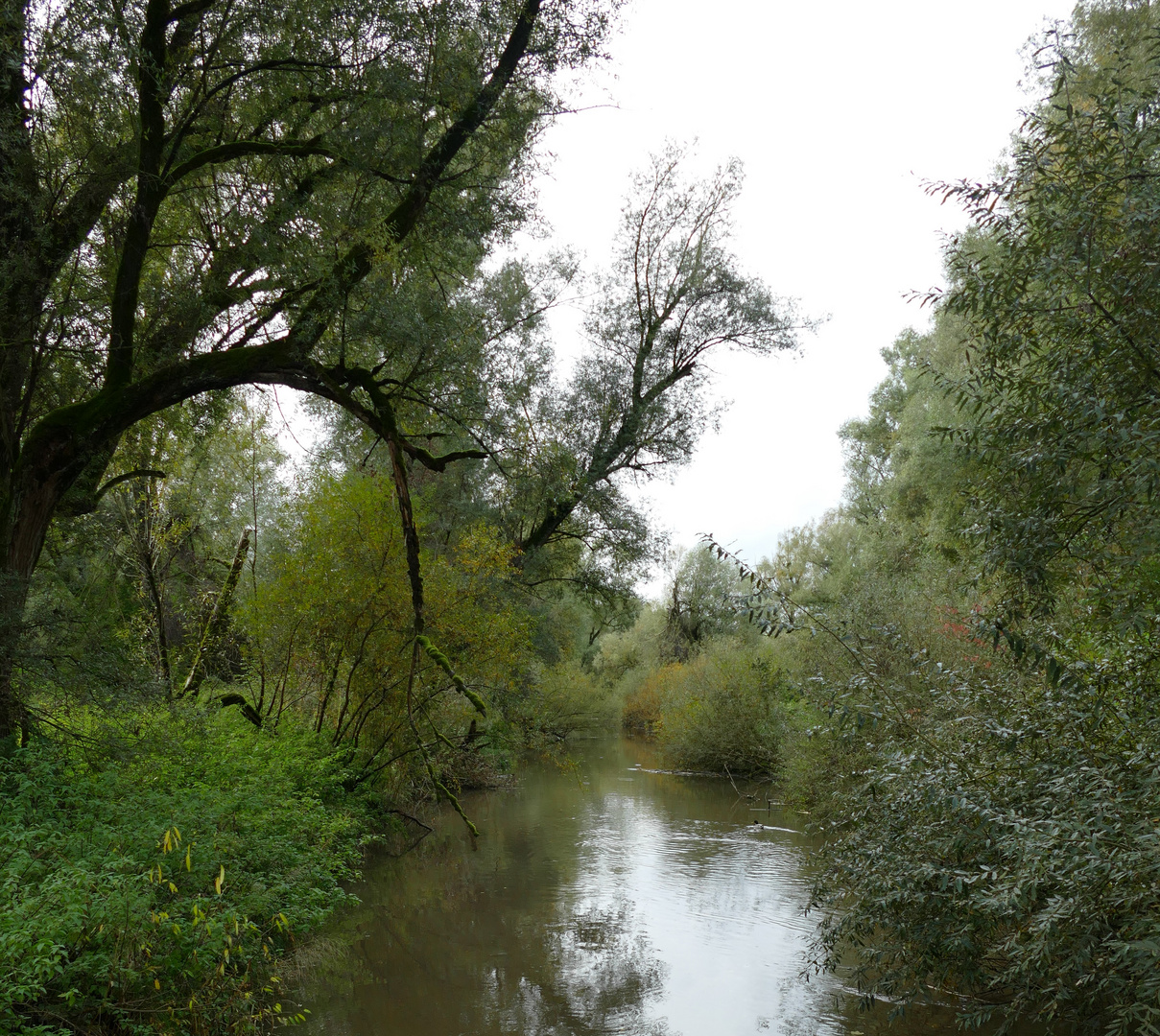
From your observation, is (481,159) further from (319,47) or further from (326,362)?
(326,362)

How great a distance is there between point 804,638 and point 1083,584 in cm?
893

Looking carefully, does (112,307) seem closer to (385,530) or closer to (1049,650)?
(385,530)

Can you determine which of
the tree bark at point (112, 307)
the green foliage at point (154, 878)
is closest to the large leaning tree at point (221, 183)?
the tree bark at point (112, 307)

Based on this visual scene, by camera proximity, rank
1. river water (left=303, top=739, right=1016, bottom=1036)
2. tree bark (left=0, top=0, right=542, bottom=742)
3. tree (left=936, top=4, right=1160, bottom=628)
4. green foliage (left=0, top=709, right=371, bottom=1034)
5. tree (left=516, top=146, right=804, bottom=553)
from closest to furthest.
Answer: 1. green foliage (left=0, top=709, right=371, bottom=1034)
2. tree (left=936, top=4, right=1160, bottom=628)
3. tree bark (left=0, top=0, right=542, bottom=742)
4. river water (left=303, top=739, right=1016, bottom=1036)
5. tree (left=516, top=146, right=804, bottom=553)

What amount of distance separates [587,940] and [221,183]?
8.99m

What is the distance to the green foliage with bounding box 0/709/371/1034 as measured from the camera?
13.9 ft

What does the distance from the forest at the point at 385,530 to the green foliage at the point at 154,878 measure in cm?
4

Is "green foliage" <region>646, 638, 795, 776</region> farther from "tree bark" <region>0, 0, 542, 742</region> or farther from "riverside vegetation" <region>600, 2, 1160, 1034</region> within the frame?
"tree bark" <region>0, 0, 542, 742</region>

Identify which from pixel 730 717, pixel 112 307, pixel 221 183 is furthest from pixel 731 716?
pixel 112 307

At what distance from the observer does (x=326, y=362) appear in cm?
809

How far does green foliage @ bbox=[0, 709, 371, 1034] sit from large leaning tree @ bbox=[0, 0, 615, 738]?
117 centimetres

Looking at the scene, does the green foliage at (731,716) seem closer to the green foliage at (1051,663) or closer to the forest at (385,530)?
the forest at (385,530)

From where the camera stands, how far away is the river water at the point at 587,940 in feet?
21.9

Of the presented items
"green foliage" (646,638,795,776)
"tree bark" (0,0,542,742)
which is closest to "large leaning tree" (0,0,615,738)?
"tree bark" (0,0,542,742)
